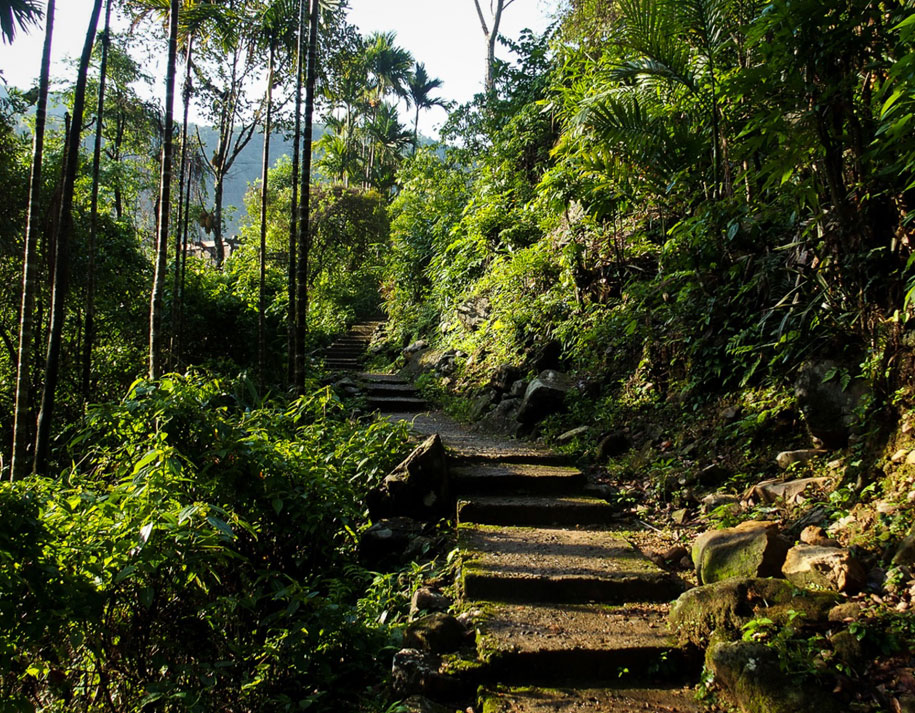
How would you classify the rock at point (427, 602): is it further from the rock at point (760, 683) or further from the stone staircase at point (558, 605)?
the rock at point (760, 683)

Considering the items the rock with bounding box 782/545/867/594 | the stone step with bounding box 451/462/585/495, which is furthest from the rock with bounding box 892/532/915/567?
the stone step with bounding box 451/462/585/495

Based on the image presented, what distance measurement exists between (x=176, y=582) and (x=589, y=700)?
5.88ft

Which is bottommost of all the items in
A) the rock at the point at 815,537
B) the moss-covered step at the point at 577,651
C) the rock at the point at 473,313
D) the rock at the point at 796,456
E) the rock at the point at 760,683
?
the moss-covered step at the point at 577,651

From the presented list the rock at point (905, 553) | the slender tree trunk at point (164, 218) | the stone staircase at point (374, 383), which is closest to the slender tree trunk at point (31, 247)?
the slender tree trunk at point (164, 218)

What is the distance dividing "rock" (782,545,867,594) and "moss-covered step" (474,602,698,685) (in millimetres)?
652

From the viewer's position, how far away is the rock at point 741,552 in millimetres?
2670

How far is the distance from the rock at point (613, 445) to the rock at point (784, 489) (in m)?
1.49

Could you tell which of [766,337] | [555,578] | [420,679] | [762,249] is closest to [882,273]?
[766,337]

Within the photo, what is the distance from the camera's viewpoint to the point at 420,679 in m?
2.35

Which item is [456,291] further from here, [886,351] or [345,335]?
[886,351]

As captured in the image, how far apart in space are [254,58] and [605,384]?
1274 centimetres

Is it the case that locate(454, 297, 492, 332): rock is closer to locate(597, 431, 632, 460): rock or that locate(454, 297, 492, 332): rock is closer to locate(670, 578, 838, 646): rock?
locate(597, 431, 632, 460): rock

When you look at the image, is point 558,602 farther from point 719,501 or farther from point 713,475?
point 713,475

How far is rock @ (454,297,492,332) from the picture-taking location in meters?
9.25
